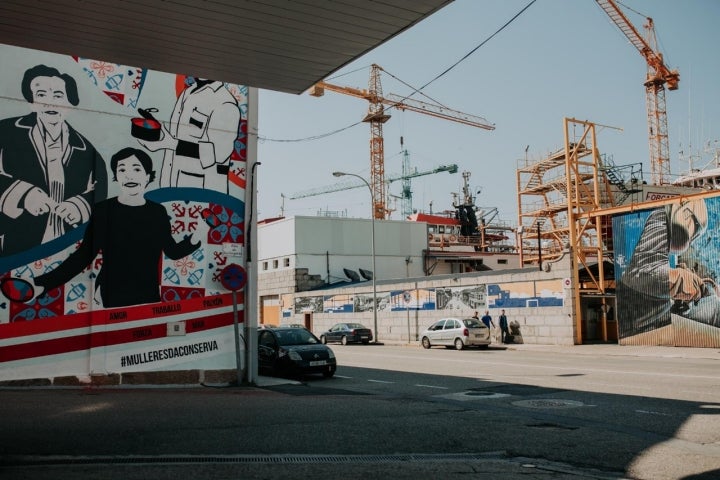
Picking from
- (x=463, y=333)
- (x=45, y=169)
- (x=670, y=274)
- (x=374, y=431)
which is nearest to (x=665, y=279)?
(x=670, y=274)

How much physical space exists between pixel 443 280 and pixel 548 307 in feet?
26.4

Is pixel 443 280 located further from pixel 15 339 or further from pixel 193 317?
pixel 15 339

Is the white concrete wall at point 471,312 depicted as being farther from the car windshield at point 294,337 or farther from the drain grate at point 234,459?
the drain grate at point 234,459

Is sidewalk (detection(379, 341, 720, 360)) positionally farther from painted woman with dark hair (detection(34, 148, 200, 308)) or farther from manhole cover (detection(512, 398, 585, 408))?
painted woman with dark hair (detection(34, 148, 200, 308))

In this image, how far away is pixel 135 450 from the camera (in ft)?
24.1

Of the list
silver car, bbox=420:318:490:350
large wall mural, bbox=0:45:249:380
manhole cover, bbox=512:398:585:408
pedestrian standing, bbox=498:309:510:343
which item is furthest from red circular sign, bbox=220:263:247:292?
pedestrian standing, bbox=498:309:510:343

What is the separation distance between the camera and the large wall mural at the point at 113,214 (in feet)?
Result: 41.1

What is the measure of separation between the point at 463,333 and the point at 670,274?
31.3 feet

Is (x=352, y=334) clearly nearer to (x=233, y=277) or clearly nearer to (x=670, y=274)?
(x=670, y=274)

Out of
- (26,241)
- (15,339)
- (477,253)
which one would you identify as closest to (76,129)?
(26,241)

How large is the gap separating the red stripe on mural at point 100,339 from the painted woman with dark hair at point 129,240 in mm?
643

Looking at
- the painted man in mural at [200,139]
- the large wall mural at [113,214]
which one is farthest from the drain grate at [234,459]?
the painted man in mural at [200,139]

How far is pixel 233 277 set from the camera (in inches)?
574

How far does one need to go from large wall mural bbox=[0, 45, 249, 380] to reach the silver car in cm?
1754
